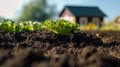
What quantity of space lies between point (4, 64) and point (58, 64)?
569 millimetres

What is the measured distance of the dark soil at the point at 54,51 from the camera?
15.0ft

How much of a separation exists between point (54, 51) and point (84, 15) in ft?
151

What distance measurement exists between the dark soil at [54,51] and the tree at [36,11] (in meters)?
70.6

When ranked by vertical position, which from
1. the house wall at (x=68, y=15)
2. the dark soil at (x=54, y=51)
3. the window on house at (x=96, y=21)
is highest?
the dark soil at (x=54, y=51)

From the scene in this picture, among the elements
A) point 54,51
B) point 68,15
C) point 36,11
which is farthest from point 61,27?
point 36,11

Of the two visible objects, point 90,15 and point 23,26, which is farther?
point 90,15

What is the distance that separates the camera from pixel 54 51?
27.6 ft

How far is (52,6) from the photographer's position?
9144cm

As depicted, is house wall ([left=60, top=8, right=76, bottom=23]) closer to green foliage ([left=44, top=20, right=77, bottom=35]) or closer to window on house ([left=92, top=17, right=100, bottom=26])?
window on house ([left=92, top=17, right=100, bottom=26])

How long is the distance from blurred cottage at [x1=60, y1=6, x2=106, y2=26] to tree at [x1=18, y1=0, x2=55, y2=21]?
85.0ft

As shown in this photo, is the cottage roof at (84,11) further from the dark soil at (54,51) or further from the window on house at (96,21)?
the dark soil at (54,51)

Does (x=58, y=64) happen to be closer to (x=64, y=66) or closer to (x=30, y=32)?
(x=64, y=66)

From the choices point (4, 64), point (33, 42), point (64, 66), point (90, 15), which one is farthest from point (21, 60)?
point (90, 15)

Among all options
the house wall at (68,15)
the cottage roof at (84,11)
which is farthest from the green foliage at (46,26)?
the house wall at (68,15)
